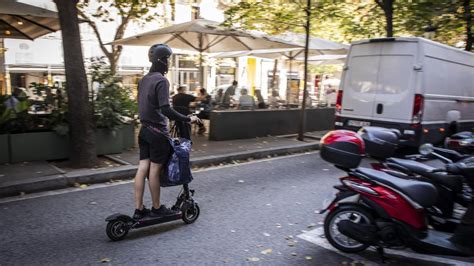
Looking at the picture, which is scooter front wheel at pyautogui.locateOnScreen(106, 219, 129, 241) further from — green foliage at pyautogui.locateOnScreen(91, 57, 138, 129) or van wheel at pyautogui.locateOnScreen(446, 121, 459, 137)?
van wheel at pyautogui.locateOnScreen(446, 121, 459, 137)

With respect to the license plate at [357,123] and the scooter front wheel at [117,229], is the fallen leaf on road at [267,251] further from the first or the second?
the license plate at [357,123]

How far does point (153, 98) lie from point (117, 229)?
4.48 ft

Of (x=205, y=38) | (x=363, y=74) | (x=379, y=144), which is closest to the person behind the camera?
(x=379, y=144)

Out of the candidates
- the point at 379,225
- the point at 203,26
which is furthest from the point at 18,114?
the point at 379,225

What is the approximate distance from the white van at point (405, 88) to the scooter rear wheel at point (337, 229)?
4.83 metres

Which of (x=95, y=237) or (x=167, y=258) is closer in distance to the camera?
(x=167, y=258)

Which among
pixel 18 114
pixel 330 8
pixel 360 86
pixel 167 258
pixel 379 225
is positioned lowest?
pixel 167 258

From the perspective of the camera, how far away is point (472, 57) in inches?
411

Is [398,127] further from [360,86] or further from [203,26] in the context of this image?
[203,26]

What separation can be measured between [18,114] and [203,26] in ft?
15.1

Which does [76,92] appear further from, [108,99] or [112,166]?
[112,166]

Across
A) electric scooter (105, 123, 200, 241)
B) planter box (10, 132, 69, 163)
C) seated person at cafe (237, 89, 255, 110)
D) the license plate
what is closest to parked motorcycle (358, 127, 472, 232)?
electric scooter (105, 123, 200, 241)

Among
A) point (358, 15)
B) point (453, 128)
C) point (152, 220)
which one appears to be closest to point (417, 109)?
point (453, 128)

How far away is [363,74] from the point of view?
358 inches
